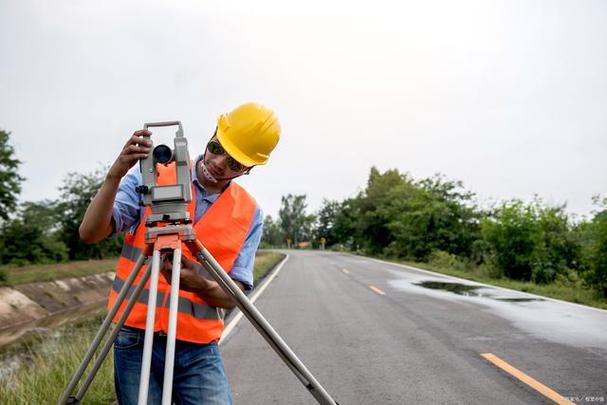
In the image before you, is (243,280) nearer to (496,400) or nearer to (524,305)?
(496,400)

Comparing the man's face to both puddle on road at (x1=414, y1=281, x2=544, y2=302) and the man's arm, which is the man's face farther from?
puddle on road at (x1=414, y1=281, x2=544, y2=302)

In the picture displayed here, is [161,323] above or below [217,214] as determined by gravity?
below

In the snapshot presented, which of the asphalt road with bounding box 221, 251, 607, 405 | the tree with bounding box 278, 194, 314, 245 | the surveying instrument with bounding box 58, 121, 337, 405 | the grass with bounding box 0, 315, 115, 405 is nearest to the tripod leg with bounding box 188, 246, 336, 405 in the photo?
the surveying instrument with bounding box 58, 121, 337, 405

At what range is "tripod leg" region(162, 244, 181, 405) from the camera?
1.42 metres

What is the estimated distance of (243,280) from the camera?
208 centimetres

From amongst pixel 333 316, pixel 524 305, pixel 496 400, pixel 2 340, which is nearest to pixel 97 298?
pixel 2 340

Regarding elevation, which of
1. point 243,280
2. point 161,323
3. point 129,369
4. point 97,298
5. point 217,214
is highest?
point 217,214

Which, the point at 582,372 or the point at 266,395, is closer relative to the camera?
the point at 266,395

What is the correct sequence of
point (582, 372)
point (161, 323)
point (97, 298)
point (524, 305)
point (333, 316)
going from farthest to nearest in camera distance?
1. point (97, 298)
2. point (524, 305)
3. point (333, 316)
4. point (582, 372)
5. point (161, 323)

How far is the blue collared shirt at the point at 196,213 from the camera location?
1.97m

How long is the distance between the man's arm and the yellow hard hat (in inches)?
19.3

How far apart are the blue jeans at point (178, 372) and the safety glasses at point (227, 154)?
2.53 ft

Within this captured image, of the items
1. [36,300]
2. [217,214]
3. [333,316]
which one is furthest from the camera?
[36,300]

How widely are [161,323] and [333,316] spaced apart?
687cm
